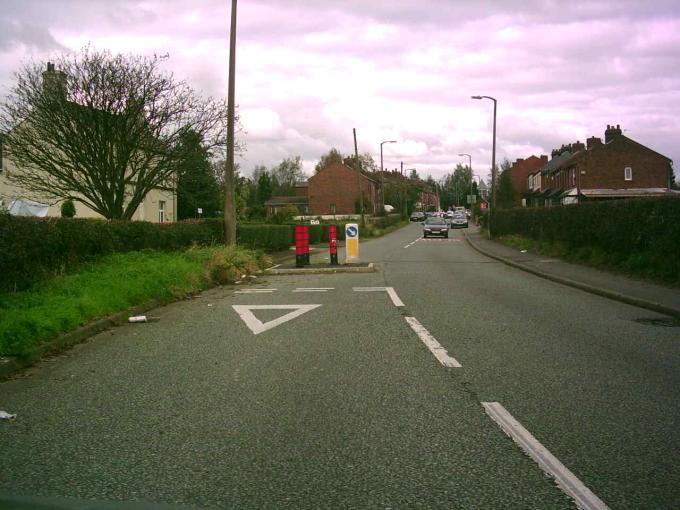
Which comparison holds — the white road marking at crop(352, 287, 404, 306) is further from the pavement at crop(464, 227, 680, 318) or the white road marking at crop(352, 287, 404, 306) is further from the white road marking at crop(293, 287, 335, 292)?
the pavement at crop(464, 227, 680, 318)

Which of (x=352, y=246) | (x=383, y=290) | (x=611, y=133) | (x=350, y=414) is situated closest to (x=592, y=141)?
(x=611, y=133)

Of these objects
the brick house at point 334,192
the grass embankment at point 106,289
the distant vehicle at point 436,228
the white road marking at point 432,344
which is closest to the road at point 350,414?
the white road marking at point 432,344

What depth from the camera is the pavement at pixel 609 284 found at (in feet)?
41.4

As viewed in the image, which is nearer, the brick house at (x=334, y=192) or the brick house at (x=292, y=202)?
the brick house at (x=334, y=192)

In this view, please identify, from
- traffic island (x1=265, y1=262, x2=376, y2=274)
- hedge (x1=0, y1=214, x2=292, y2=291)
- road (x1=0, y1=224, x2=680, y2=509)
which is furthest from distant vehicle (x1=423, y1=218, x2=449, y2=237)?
road (x1=0, y1=224, x2=680, y2=509)

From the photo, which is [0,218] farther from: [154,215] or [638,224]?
[154,215]

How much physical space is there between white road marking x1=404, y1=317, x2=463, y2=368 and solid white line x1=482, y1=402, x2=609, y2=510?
170 cm

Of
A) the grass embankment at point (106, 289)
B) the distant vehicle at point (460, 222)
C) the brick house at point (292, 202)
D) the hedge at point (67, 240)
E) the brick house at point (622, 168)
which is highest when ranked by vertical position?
the brick house at point (622, 168)

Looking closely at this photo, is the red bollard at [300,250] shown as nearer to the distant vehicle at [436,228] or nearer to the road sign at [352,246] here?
the road sign at [352,246]

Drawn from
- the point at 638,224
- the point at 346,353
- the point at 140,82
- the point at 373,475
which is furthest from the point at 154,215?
the point at 373,475

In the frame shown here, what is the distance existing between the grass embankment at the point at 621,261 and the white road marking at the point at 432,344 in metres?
7.84

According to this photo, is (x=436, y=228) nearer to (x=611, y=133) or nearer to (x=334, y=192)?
(x=611, y=133)

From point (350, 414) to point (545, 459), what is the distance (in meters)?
1.71

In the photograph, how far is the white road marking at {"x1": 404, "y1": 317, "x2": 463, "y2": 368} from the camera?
7.55 m
